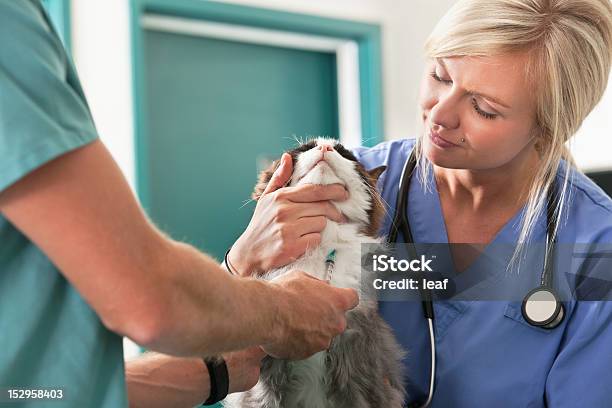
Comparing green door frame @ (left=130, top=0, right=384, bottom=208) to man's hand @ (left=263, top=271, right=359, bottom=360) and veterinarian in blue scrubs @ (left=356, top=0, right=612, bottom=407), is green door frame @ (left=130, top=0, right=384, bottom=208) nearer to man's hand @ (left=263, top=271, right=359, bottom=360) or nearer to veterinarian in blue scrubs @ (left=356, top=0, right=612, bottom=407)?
veterinarian in blue scrubs @ (left=356, top=0, right=612, bottom=407)

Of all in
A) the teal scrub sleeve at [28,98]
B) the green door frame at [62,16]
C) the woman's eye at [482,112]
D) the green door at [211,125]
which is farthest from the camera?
the green door at [211,125]

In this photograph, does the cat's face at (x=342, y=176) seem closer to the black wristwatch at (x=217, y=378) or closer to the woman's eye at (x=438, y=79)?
the woman's eye at (x=438, y=79)

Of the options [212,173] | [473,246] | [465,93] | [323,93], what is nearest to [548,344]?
[473,246]

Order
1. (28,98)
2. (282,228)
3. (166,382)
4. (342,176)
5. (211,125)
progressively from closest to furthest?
(28,98) < (166,382) < (282,228) < (342,176) < (211,125)

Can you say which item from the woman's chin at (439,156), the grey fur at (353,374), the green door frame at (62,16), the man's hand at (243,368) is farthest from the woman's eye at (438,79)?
the green door frame at (62,16)

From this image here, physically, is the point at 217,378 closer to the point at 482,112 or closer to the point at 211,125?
the point at 482,112

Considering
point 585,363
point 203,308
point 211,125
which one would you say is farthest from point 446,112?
point 211,125

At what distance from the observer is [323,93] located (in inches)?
A: 151

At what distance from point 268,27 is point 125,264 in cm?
294

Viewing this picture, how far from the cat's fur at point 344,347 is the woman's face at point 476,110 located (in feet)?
0.53

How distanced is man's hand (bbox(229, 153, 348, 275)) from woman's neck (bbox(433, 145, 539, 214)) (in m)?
0.31

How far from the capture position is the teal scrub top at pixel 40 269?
65cm

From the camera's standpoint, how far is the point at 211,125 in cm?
343

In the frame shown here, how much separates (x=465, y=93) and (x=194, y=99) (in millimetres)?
2245
